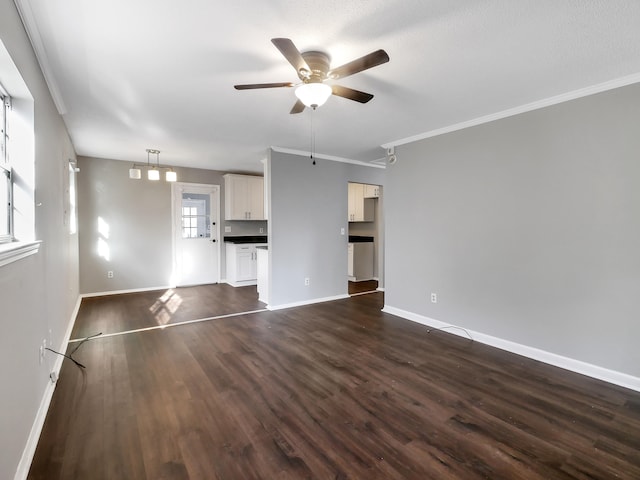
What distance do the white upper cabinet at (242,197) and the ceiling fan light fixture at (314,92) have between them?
193 inches

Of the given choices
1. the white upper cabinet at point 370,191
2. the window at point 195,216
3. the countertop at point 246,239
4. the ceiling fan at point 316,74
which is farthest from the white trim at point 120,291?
the ceiling fan at point 316,74

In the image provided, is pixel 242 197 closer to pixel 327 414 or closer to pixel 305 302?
pixel 305 302

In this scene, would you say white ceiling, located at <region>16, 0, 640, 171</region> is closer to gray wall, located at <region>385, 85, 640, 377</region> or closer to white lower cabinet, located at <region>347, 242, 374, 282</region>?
gray wall, located at <region>385, 85, 640, 377</region>

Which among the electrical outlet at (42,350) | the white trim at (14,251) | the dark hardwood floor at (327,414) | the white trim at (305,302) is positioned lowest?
the dark hardwood floor at (327,414)

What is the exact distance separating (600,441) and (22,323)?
11.6 ft

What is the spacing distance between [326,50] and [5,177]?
220 cm

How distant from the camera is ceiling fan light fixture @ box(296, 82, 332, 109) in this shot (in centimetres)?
211

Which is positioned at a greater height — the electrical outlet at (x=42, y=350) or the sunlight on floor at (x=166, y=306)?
the electrical outlet at (x=42, y=350)

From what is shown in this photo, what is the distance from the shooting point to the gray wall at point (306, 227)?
4.79 m

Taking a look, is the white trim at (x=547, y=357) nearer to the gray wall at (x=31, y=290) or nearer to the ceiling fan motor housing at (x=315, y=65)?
the ceiling fan motor housing at (x=315, y=65)

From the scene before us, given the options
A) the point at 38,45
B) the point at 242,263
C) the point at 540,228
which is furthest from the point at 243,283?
the point at 540,228

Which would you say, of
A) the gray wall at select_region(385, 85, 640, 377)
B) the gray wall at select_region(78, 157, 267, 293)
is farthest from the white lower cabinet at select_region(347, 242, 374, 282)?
the gray wall at select_region(78, 157, 267, 293)

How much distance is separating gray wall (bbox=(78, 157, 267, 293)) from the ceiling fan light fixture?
5.07 m

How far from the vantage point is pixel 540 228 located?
3.05 m
